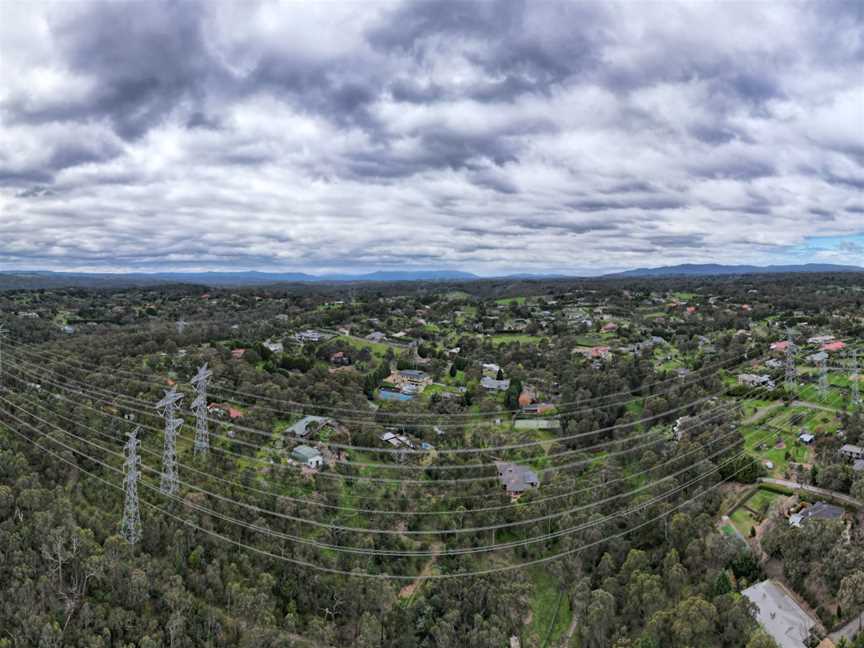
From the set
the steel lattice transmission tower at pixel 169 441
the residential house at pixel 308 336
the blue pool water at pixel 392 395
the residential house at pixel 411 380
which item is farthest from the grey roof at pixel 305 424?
the residential house at pixel 308 336

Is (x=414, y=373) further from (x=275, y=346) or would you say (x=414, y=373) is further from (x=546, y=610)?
(x=546, y=610)

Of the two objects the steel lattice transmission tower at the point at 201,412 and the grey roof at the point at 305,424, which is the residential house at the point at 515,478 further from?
the steel lattice transmission tower at the point at 201,412

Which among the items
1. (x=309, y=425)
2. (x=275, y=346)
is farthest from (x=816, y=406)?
(x=275, y=346)

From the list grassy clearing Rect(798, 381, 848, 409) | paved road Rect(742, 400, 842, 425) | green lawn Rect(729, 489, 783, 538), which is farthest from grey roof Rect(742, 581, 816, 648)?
grassy clearing Rect(798, 381, 848, 409)

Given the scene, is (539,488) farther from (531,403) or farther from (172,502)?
(172,502)

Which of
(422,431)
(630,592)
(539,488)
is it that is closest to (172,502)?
(422,431)

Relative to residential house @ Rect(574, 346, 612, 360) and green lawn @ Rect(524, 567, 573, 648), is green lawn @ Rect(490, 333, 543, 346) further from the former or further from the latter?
green lawn @ Rect(524, 567, 573, 648)
